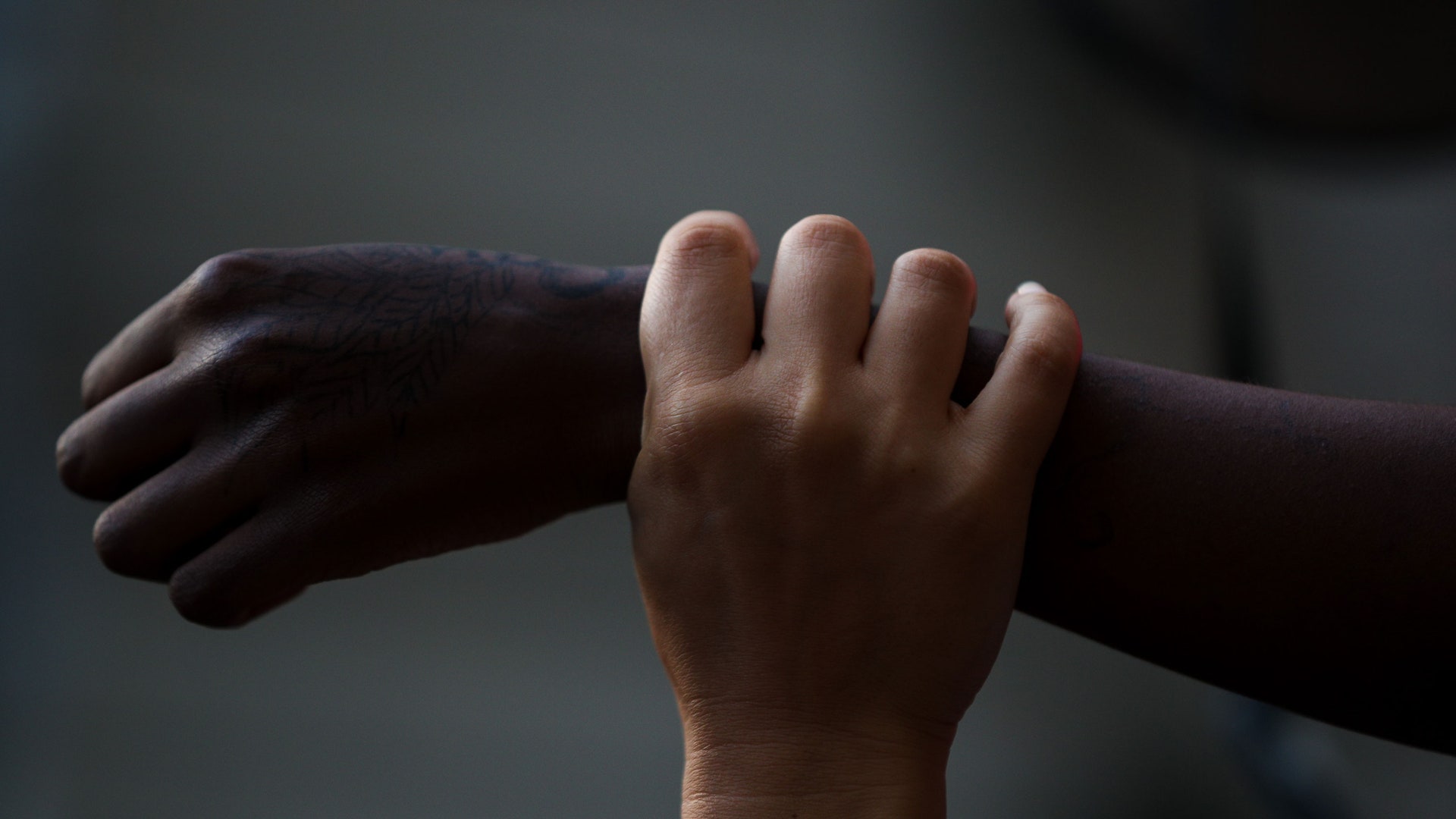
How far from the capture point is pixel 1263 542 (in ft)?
1.58

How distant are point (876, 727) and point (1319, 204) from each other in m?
1.80

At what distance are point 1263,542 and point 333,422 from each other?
513 mm

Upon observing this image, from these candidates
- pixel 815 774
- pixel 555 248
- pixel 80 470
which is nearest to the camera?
pixel 815 774

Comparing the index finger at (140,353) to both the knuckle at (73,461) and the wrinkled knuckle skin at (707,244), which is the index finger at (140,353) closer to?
the knuckle at (73,461)

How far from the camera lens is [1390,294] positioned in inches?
68.9

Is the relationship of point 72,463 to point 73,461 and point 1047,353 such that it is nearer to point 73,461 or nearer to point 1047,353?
point 73,461

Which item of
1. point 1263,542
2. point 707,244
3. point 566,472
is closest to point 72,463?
point 566,472

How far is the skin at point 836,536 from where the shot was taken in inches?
17.4

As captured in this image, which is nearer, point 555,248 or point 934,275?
point 934,275

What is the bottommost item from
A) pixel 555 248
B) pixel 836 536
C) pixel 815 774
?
pixel 815 774

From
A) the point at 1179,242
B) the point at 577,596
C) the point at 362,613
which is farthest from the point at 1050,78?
the point at 362,613

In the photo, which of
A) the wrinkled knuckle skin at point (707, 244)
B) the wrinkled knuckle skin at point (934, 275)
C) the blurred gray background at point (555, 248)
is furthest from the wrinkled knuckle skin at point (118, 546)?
the blurred gray background at point (555, 248)

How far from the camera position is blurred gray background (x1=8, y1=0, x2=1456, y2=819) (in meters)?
1.21

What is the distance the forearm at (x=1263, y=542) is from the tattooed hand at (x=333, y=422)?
0.79ft
